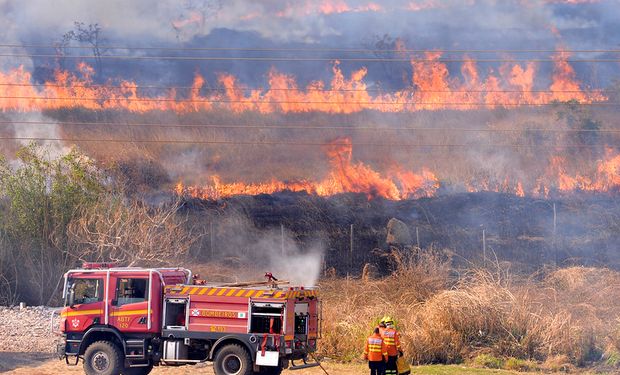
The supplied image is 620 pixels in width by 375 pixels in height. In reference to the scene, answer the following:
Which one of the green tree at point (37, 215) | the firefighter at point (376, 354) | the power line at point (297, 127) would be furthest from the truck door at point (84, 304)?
the power line at point (297, 127)

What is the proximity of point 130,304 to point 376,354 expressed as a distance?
19.1ft

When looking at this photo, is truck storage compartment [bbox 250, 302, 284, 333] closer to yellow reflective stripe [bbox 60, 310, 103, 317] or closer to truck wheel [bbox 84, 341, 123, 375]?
truck wheel [bbox 84, 341, 123, 375]

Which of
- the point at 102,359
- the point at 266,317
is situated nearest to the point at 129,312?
the point at 102,359

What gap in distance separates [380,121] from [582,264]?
16290 millimetres

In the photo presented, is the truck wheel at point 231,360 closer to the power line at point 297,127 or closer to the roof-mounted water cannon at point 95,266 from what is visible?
the roof-mounted water cannon at point 95,266

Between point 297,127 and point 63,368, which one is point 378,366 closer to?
point 63,368

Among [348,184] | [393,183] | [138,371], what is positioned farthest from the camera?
[393,183]

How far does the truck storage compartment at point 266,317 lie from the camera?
19.3 metres

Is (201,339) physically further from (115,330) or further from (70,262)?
(70,262)

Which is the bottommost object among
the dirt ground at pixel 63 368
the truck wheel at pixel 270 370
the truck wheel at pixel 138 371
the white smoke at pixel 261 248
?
the dirt ground at pixel 63 368

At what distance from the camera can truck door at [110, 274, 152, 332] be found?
65.1ft

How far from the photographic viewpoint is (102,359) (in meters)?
19.9

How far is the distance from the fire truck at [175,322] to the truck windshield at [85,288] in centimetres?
2

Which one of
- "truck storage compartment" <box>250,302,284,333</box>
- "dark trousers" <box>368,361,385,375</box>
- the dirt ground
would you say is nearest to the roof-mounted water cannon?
the dirt ground
